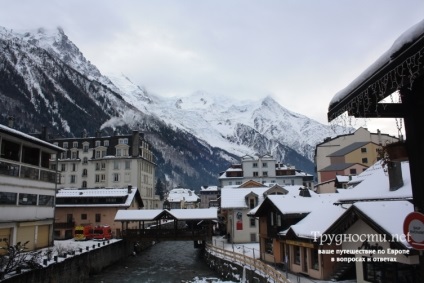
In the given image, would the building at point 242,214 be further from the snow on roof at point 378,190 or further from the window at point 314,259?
the snow on roof at point 378,190

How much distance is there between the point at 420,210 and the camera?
6.25 metres

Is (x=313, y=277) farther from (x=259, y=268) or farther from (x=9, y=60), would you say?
(x=9, y=60)

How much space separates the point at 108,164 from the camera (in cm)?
8419

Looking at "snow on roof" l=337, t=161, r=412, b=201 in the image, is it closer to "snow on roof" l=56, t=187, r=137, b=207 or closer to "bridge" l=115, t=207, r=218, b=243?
"bridge" l=115, t=207, r=218, b=243

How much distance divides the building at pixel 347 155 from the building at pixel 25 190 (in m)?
43.5

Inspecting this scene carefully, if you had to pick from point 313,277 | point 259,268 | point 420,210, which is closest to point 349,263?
point 313,277

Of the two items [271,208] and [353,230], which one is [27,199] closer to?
[271,208]

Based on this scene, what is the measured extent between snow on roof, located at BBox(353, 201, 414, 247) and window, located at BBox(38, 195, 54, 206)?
108 ft

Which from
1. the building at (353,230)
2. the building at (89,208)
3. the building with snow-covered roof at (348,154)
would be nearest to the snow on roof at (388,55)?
the building at (353,230)

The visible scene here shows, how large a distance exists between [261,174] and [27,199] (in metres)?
75.5

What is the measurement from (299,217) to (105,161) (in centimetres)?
6180

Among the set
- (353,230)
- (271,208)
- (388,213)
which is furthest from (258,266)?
(388,213)

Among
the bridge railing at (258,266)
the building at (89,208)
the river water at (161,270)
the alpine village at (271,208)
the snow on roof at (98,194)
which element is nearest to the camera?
the alpine village at (271,208)

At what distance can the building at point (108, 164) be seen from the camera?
83.0 m
